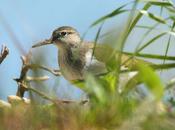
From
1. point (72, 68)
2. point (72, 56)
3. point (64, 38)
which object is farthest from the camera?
point (64, 38)

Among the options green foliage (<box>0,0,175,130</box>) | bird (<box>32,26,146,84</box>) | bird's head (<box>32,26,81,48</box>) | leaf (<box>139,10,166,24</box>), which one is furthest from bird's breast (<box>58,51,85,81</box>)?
green foliage (<box>0,0,175,130</box>)

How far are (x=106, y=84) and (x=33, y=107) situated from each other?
0.27 m

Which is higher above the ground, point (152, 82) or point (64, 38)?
point (152, 82)

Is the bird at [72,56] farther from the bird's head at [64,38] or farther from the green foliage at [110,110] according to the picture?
the green foliage at [110,110]

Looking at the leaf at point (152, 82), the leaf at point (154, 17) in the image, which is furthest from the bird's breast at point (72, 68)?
the leaf at point (152, 82)

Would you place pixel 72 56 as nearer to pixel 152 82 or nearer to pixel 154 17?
pixel 154 17

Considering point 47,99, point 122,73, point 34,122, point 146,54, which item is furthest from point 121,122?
point 146,54

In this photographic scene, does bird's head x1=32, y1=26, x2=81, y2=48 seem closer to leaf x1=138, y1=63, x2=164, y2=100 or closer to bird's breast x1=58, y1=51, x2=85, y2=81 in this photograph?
bird's breast x1=58, y1=51, x2=85, y2=81

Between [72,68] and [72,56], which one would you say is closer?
[72,68]

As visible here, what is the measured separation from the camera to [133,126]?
1509 mm

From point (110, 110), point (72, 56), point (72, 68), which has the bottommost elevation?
point (72, 56)

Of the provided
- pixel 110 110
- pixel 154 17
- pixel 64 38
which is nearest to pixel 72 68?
pixel 64 38

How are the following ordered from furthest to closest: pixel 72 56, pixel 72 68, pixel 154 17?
pixel 72 56 < pixel 72 68 < pixel 154 17

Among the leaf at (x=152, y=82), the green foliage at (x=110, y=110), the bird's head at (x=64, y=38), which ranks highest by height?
the leaf at (x=152, y=82)
